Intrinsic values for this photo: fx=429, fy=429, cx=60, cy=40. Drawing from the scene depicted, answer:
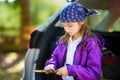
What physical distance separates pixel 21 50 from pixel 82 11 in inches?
246

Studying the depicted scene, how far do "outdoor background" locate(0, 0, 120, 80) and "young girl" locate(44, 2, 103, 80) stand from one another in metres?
4.72

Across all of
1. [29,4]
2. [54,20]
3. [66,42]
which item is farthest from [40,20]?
[66,42]

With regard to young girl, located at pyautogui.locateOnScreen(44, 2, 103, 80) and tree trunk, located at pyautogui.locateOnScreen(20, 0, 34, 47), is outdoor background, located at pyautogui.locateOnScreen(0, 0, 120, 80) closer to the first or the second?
tree trunk, located at pyautogui.locateOnScreen(20, 0, 34, 47)

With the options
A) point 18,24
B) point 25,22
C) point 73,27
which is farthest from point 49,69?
point 18,24

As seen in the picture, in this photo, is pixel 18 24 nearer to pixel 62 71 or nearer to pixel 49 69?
pixel 49 69

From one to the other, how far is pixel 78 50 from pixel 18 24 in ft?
22.3

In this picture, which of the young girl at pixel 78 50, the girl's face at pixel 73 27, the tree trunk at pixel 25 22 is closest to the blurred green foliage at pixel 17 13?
the tree trunk at pixel 25 22

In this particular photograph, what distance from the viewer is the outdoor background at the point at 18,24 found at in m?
9.21

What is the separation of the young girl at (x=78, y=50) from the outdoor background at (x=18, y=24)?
4.72 metres

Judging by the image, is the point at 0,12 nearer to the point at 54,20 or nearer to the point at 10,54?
the point at 10,54

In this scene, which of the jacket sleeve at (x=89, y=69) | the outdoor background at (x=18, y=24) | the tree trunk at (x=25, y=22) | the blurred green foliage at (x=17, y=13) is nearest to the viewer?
the jacket sleeve at (x=89, y=69)

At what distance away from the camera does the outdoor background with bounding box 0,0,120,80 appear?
921 cm

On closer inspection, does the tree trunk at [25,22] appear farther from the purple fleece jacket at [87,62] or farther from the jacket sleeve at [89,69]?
the jacket sleeve at [89,69]

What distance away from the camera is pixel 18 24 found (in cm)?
1026
